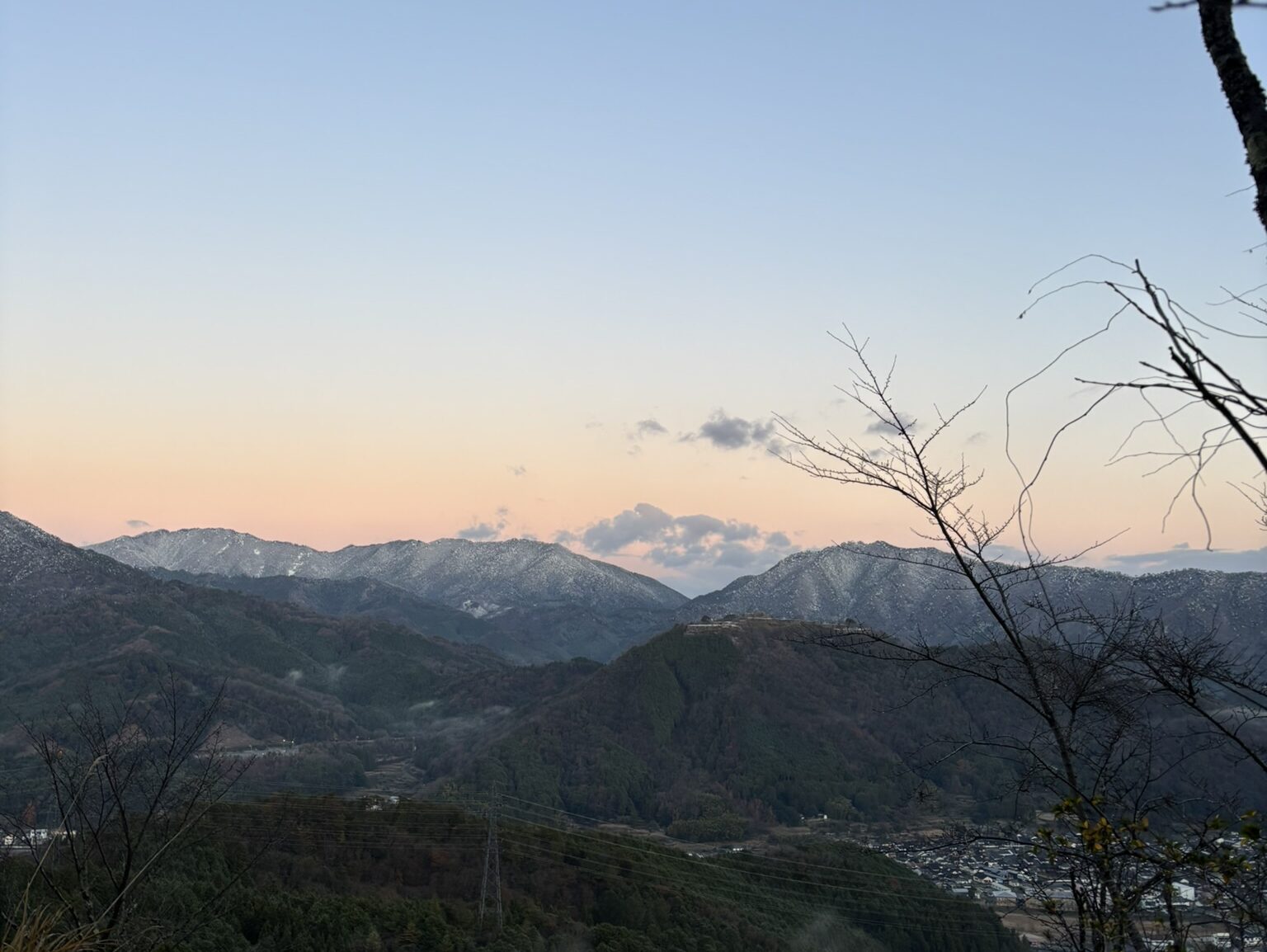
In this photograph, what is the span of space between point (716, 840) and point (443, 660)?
123m

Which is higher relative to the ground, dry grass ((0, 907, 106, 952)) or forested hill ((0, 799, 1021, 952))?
dry grass ((0, 907, 106, 952))

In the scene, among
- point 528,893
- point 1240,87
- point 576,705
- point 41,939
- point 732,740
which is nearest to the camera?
point 1240,87

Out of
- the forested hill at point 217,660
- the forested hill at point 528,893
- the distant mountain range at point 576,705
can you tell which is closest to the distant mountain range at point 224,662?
the forested hill at point 217,660

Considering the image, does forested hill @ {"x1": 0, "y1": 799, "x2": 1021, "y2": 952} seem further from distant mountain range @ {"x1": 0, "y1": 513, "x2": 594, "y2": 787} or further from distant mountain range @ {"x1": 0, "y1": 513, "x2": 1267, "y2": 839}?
distant mountain range @ {"x1": 0, "y1": 513, "x2": 594, "y2": 787}

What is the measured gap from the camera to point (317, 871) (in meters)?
38.8

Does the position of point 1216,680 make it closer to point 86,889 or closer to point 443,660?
point 86,889

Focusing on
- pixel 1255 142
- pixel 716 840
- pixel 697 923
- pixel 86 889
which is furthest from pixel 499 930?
pixel 716 840

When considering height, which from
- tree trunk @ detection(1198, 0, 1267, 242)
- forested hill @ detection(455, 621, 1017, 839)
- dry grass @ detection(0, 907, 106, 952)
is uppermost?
tree trunk @ detection(1198, 0, 1267, 242)

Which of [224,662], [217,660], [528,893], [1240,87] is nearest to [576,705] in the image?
[217,660]

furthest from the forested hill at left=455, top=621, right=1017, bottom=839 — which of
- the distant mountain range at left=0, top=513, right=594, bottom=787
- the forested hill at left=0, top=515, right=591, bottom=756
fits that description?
the distant mountain range at left=0, top=513, right=594, bottom=787

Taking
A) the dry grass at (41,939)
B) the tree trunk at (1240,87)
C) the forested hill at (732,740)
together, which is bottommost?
the forested hill at (732,740)

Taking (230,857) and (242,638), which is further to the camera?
(242,638)

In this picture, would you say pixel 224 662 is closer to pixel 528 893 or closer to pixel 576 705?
pixel 576 705

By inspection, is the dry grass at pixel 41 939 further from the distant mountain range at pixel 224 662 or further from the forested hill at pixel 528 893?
the distant mountain range at pixel 224 662
